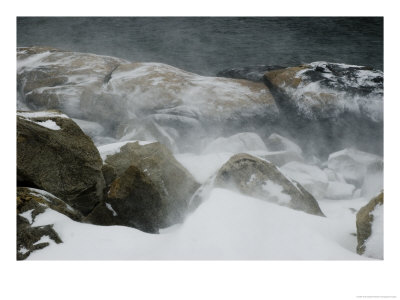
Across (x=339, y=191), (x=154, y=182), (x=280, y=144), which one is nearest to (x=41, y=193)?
(x=154, y=182)

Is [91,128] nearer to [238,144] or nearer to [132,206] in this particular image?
[238,144]

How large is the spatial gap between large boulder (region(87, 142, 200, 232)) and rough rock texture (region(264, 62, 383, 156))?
8.34 feet

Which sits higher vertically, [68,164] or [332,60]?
[332,60]

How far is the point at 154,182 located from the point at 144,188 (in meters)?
0.31

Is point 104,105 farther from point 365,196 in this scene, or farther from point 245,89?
point 365,196

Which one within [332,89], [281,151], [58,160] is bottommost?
[281,151]

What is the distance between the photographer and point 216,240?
7.79ft

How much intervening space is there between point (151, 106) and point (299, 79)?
241 cm

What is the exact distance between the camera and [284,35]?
4.29 metres

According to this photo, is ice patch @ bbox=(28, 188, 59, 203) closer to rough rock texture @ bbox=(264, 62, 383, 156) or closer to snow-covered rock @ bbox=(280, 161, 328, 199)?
snow-covered rock @ bbox=(280, 161, 328, 199)

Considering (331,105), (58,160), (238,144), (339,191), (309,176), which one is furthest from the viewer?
(331,105)

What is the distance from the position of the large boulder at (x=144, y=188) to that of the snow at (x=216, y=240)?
49cm

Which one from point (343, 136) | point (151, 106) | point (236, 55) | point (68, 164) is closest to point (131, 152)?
point (68, 164)

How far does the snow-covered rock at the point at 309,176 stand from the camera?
4500mm
